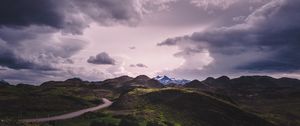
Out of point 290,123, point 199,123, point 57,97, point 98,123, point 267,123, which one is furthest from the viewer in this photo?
point 57,97

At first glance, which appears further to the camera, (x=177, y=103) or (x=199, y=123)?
(x=177, y=103)

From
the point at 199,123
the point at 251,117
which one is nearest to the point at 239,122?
the point at 251,117

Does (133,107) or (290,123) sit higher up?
(133,107)

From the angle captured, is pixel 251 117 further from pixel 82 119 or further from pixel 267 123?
pixel 82 119

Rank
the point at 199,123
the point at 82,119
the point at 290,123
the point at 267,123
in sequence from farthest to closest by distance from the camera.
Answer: the point at 290,123, the point at 267,123, the point at 199,123, the point at 82,119

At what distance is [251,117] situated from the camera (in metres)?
140

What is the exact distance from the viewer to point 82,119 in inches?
4058

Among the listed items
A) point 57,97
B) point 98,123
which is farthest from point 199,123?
point 57,97

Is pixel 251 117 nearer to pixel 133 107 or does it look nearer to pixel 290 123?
pixel 290 123

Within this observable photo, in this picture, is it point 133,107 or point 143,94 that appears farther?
point 143,94

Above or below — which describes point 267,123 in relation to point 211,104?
below

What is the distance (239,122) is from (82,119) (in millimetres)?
63915

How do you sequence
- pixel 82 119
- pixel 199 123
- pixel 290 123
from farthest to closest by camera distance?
1. pixel 290 123
2. pixel 199 123
3. pixel 82 119

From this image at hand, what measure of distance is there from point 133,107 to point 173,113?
17.3m
